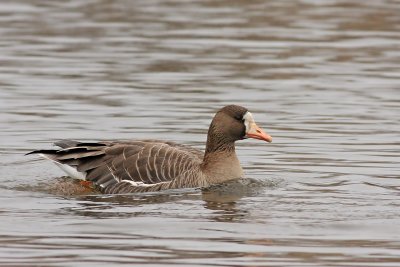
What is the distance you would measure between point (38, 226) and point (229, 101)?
32.1ft

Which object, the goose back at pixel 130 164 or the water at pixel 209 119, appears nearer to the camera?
the water at pixel 209 119

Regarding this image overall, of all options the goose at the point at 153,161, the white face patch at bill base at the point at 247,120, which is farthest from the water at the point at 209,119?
the white face patch at bill base at the point at 247,120

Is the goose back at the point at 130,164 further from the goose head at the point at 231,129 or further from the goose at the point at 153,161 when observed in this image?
the goose head at the point at 231,129

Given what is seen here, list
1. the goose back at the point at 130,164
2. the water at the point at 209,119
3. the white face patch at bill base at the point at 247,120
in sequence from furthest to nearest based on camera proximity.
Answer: the white face patch at bill base at the point at 247,120 < the goose back at the point at 130,164 < the water at the point at 209,119

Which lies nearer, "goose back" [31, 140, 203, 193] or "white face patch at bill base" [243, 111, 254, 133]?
"goose back" [31, 140, 203, 193]

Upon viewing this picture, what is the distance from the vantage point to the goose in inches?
631

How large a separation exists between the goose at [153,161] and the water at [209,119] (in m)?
0.25

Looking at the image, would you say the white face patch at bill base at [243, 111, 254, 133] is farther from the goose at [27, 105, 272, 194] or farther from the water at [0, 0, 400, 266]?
the water at [0, 0, 400, 266]

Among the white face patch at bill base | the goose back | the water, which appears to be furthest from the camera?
the white face patch at bill base

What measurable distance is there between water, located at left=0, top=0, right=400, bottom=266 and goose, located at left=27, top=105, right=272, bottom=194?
9.9 inches

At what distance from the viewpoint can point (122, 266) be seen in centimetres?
1148

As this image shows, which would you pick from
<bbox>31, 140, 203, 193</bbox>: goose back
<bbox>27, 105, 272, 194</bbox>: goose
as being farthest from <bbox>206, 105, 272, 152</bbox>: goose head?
<bbox>31, 140, 203, 193</bbox>: goose back

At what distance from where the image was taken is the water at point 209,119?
1271 cm

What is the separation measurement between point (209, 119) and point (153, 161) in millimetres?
5158
